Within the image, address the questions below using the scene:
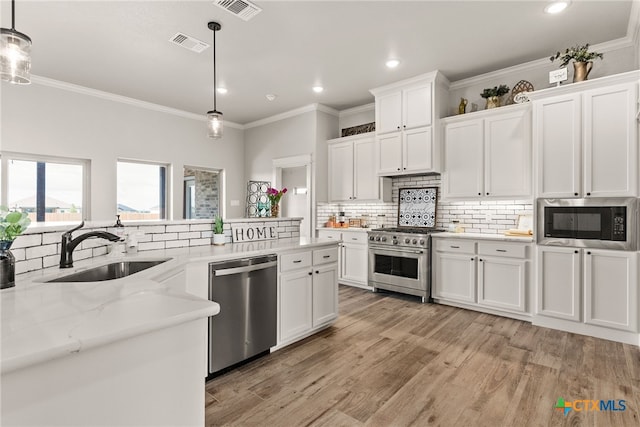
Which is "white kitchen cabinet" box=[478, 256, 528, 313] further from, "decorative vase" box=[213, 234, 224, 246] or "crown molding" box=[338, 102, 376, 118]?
"crown molding" box=[338, 102, 376, 118]

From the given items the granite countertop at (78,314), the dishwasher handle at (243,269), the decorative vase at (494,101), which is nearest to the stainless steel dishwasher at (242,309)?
the dishwasher handle at (243,269)

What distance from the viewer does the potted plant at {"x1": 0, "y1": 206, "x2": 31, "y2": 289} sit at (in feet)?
4.10

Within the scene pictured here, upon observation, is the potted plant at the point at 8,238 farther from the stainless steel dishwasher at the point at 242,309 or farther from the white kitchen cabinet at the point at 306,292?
the white kitchen cabinet at the point at 306,292

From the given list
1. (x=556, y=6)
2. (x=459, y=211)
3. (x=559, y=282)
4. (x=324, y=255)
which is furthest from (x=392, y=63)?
(x=559, y=282)

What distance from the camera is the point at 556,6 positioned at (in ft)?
9.08

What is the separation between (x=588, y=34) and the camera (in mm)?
3264

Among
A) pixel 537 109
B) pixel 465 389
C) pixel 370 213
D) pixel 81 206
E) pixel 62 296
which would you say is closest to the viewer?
pixel 62 296

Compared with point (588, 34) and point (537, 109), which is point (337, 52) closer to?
point (537, 109)

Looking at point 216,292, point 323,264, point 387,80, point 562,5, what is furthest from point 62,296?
point 387,80

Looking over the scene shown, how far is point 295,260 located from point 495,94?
10.9ft

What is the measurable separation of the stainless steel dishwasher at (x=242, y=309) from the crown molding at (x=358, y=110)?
12.4 ft

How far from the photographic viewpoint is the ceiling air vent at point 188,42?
328 cm

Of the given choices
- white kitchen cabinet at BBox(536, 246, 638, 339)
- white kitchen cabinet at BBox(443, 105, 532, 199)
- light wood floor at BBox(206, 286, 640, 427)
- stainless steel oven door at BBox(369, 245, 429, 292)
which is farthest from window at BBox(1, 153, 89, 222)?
white kitchen cabinet at BBox(536, 246, 638, 339)

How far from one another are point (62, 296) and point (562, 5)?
4.03m
